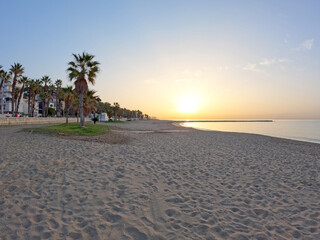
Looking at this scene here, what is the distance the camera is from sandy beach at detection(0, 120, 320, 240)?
4.07 metres

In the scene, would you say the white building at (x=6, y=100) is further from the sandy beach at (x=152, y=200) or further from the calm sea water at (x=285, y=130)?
the sandy beach at (x=152, y=200)

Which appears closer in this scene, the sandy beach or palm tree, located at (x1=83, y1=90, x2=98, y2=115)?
the sandy beach

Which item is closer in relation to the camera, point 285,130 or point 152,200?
point 152,200

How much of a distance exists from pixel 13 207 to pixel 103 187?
2387mm

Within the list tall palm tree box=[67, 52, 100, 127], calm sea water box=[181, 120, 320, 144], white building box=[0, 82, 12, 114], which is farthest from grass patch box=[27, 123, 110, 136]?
white building box=[0, 82, 12, 114]

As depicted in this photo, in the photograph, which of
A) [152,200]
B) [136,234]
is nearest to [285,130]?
[152,200]

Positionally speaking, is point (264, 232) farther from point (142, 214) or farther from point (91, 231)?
point (91, 231)

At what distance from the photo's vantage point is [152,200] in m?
5.57

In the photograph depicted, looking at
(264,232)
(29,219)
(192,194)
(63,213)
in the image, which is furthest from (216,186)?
(29,219)

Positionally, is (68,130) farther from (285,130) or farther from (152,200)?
(285,130)

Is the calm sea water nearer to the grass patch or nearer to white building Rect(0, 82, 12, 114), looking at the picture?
the grass patch

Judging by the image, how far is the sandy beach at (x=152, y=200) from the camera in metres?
4.07

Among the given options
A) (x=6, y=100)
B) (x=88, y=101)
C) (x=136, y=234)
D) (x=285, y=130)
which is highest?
(x=6, y=100)

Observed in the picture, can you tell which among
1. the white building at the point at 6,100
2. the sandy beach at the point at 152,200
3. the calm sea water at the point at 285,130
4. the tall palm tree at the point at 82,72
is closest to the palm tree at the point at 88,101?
the tall palm tree at the point at 82,72
